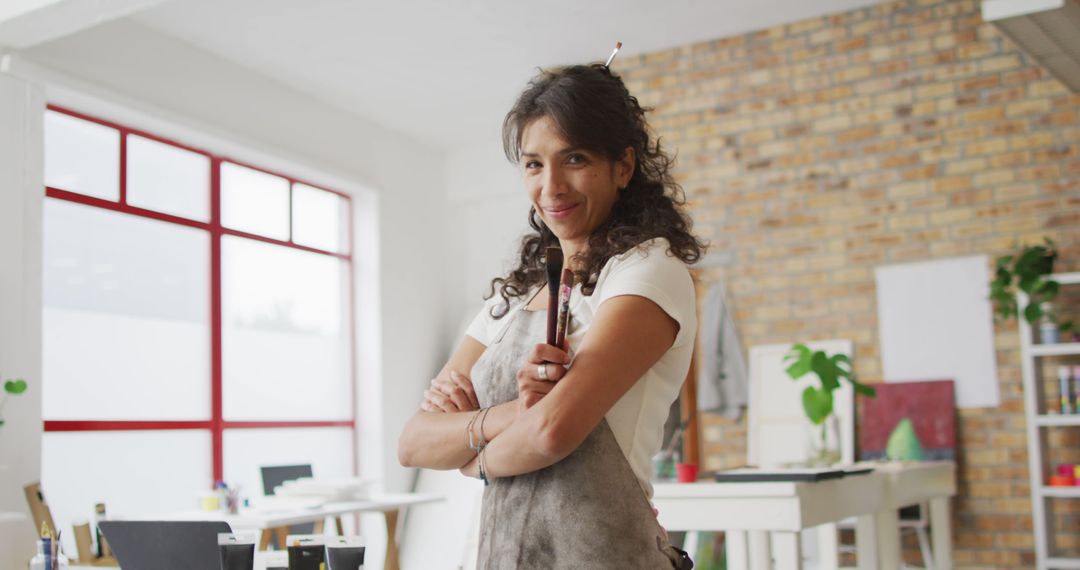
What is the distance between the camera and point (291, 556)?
170 centimetres

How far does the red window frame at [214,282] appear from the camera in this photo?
226 inches

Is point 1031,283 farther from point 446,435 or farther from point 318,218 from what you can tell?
point 318,218

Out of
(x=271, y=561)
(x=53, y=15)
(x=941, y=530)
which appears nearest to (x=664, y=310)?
(x=271, y=561)

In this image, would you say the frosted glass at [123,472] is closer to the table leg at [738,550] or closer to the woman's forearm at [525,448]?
the table leg at [738,550]

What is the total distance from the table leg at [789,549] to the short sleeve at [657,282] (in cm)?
190

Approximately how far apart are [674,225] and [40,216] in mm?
4578

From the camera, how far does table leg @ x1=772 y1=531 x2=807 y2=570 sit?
3203mm

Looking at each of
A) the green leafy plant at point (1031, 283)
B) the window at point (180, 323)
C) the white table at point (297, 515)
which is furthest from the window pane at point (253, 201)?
the green leafy plant at point (1031, 283)

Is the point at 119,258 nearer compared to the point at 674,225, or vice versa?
the point at 674,225

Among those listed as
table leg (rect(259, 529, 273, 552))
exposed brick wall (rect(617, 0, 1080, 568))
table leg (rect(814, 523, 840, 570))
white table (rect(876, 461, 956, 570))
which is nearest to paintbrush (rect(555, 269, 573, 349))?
white table (rect(876, 461, 956, 570))

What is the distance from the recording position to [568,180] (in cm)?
156

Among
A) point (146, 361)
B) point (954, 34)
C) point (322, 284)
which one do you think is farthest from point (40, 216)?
point (954, 34)

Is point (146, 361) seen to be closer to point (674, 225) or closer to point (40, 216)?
point (40, 216)

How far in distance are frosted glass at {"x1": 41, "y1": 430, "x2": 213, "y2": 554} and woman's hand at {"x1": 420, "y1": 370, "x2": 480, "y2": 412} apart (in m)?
4.41
